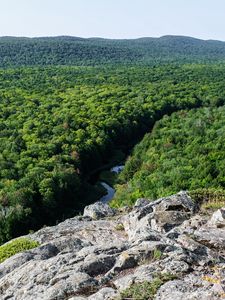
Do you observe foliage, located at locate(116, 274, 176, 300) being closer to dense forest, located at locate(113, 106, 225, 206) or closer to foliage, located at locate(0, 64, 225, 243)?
dense forest, located at locate(113, 106, 225, 206)

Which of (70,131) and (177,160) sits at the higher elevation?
(177,160)

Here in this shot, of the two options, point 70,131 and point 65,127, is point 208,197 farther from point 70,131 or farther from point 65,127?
point 65,127

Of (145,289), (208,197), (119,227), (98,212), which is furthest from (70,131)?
(145,289)

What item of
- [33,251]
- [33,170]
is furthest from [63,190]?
[33,251]

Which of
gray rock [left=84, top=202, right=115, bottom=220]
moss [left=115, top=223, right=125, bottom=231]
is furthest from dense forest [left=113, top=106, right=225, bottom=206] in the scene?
moss [left=115, top=223, right=125, bottom=231]

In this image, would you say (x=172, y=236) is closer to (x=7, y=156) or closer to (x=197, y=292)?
(x=197, y=292)
